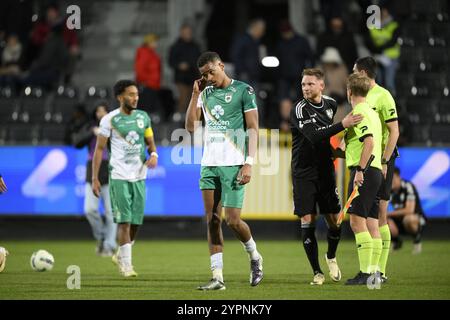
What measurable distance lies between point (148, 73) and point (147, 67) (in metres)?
0.13

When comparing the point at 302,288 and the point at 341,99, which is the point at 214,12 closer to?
the point at 341,99

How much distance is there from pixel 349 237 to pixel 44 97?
7.43m

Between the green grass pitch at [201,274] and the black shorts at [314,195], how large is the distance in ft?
2.70

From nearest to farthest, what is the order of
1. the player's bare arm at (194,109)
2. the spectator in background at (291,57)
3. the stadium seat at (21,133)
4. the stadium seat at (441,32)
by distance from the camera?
the player's bare arm at (194,109) → the stadium seat at (21,133) → the spectator in background at (291,57) → the stadium seat at (441,32)

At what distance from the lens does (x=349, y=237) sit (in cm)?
2006

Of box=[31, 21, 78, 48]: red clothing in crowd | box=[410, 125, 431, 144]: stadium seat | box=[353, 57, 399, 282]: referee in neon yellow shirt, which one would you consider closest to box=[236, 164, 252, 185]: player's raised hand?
box=[353, 57, 399, 282]: referee in neon yellow shirt

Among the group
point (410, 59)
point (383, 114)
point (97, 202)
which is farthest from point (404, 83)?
point (383, 114)

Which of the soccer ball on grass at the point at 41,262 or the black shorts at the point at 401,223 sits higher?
the black shorts at the point at 401,223

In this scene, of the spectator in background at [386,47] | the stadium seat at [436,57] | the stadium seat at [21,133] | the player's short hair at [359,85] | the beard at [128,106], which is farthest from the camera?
the stadium seat at [436,57]

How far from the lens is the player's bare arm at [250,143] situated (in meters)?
10.9

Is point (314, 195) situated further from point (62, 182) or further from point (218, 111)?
point (62, 182)

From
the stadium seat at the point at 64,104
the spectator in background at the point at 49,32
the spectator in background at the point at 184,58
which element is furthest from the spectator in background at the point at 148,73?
the spectator in background at the point at 49,32

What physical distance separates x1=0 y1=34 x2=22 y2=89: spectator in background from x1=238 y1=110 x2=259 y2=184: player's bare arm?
43.9 ft

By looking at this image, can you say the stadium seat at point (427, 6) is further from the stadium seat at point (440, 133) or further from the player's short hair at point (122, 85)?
the player's short hair at point (122, 85)
